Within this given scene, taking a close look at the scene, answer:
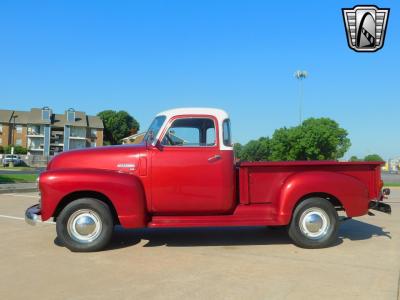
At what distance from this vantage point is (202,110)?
6719 mm

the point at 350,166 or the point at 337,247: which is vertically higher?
the point at 350,166

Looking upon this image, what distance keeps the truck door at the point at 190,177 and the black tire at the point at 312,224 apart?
1.01 m

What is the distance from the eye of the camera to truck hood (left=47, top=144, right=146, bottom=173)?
627cm

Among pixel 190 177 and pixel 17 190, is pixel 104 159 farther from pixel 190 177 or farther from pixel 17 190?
pixel 17 190

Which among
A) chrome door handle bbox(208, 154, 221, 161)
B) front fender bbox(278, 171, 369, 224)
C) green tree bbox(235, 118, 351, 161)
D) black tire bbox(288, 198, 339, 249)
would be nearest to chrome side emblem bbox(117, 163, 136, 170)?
chrome door handle bbox(208, 154, 221, 161)

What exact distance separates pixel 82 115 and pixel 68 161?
275ft

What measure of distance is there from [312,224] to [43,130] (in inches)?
3256

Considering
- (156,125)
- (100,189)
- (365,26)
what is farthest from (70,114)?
(100,189)

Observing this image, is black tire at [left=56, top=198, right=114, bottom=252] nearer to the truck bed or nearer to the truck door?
the truck door

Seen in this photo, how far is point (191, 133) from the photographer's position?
21.5ft

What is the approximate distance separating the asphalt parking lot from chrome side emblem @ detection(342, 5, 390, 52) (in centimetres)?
500

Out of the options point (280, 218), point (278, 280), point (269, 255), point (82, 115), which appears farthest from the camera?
point (82, 115)

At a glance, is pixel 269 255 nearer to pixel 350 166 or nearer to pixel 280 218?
pixel 280 218

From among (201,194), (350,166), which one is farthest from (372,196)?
(201,194)
